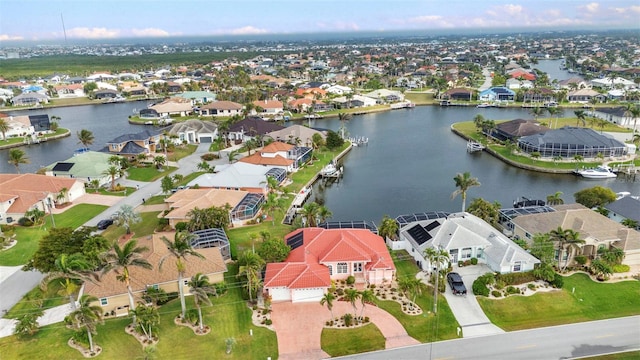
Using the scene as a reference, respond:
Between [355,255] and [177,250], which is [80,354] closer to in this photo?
[177,250]

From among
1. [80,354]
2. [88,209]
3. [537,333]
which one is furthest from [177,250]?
[88,209]

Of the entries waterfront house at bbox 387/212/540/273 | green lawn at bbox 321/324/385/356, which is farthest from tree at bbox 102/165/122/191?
green lawn at bbox 321/324/385/356

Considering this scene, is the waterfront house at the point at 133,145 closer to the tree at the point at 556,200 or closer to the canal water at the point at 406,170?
the canal water at the point at 406,170

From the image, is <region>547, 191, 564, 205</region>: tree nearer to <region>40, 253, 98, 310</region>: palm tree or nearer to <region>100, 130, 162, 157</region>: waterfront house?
<region>40, 253, 98, 310</region>: palm tree

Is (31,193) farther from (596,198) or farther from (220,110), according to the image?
(596,198)

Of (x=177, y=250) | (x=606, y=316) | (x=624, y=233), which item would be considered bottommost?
(x=606, y=316)

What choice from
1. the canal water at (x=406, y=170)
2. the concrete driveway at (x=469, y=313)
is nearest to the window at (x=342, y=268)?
the concrete driveway at (x=469, y=313)

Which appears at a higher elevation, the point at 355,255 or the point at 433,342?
the point at 355,255
